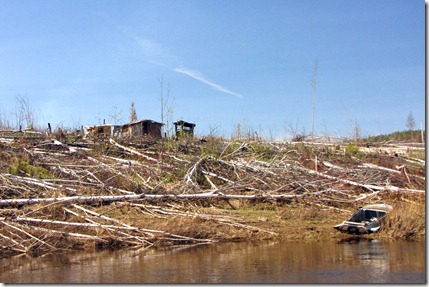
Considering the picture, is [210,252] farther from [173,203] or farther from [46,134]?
[46,134]

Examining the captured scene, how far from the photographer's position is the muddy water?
21.2 ft

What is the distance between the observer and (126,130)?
18.9m

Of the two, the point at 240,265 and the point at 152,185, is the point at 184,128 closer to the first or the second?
the point at 152,185

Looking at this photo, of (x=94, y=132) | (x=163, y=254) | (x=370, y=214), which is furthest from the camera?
(x=94, y=132)

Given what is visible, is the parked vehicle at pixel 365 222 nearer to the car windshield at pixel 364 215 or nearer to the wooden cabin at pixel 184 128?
the car windshield at pixel 364 215

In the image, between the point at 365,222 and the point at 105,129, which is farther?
the point at 105,129

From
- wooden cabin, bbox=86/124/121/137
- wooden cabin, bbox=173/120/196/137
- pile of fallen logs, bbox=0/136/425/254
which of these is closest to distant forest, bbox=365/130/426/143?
pile of fallen logs, bbox=0/136/425/254

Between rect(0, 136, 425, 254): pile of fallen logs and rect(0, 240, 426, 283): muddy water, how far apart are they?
623 mm

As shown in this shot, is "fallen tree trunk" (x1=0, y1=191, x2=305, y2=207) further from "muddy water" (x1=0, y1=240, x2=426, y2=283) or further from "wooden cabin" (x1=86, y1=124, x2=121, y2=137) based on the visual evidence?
"wooden cabin" (x1=86, y1=124, x2=121, y2=137)

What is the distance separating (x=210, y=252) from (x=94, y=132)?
36.8 ft

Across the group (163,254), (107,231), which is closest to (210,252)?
(163,254)

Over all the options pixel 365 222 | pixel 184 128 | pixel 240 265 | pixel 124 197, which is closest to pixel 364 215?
pixel 365 222

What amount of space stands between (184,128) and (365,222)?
10643 millimetres

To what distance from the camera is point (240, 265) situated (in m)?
7.12
